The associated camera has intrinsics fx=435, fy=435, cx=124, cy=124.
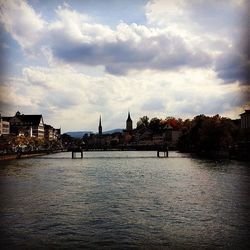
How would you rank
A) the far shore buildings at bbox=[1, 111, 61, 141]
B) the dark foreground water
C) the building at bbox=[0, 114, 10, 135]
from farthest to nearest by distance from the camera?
1. the far shore buildings at bbox=[1, 111, 61, 141]
2. the building at bbox=[0, 114, 10, 135]
3. the dark foreground water

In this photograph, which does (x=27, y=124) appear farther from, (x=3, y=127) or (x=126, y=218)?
(x=126, y=218)

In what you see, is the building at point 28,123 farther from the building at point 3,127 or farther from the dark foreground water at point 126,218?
the dark foreground water at point 126,218

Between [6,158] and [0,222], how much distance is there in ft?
219

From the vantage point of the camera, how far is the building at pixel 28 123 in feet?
508

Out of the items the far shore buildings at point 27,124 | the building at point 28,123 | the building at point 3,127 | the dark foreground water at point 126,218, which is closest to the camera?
the dark foreground water at point 126,218

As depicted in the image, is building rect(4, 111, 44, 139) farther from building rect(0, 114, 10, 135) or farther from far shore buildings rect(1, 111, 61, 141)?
→ building rect(0, 114, 10, 135)

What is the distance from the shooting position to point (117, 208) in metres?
23.2

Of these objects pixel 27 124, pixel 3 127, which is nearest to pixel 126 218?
pixel 3 127

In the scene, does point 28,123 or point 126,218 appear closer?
point 126,218

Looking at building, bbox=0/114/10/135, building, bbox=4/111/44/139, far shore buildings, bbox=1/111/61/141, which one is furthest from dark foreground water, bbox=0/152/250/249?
building, bbox=4/111/44/139

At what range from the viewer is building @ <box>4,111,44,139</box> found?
508 ft

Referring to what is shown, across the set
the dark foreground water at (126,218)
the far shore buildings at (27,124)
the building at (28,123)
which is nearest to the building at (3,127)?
the far shore buildings at (27,124)

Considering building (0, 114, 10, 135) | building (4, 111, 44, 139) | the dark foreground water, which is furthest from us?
building (4, 111, 44, 139)

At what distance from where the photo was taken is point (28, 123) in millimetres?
162875
